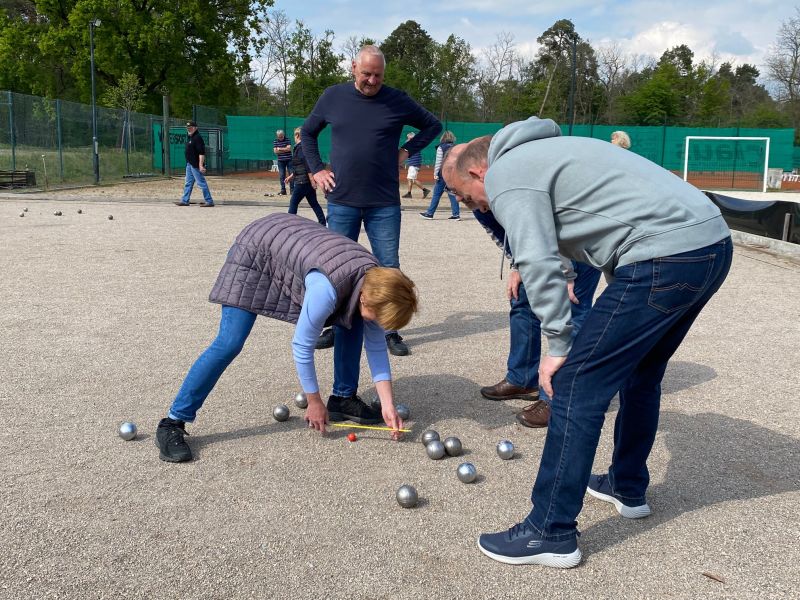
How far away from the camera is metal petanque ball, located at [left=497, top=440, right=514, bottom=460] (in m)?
4.06

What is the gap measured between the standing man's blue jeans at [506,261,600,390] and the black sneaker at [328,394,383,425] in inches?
40.2

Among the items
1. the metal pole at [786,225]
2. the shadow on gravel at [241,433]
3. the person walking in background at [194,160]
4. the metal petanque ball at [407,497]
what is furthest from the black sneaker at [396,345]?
the person walking in background at [194,160]

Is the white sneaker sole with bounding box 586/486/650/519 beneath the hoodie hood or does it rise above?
beneath

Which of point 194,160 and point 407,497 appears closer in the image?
point 407,497

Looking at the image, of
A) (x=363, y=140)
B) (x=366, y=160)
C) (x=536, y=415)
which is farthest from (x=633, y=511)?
(x=363, y=140)

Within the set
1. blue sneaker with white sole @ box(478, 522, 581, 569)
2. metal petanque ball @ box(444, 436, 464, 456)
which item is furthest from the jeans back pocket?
metal petanque ball @ box(444, 436, 464, 456)

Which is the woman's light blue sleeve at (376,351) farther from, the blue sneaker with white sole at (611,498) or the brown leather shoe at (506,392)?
the brown leather shoe at (506,392)

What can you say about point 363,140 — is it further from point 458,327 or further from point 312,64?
point 312,64

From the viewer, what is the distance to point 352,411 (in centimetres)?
456

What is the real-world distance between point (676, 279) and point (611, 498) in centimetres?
129

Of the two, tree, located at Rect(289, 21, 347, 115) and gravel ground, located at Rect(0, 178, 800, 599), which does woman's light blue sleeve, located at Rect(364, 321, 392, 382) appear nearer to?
gravel ground, located at Rect(0, 178, 800, 599)

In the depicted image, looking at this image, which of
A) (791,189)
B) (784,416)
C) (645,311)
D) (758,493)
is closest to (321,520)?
(645,311)

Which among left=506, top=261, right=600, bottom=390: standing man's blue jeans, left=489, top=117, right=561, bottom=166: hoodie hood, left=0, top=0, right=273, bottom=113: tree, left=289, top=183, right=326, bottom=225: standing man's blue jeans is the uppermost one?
left=0, top=0, right=273, bottom=113: tree

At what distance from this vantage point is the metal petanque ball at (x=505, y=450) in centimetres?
406
